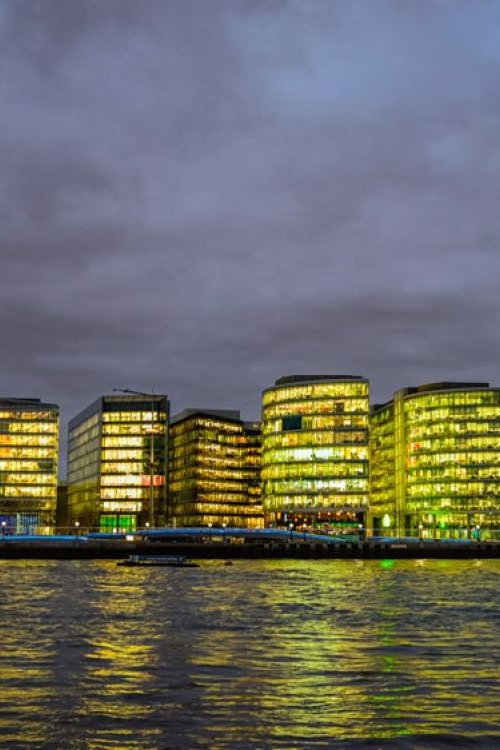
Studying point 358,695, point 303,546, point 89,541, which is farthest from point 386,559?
point 358,695

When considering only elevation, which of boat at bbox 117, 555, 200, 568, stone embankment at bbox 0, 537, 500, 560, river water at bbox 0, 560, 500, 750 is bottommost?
river water at bbox 0, 560, 500, 750

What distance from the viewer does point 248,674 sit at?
3381cm

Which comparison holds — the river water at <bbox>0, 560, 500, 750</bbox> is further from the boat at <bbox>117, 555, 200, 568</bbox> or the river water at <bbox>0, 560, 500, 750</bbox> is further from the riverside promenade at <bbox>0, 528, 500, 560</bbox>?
the riverside promenade at <bbox>0, 528, 500, 560</bbox>

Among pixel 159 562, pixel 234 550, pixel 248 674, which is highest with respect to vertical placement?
pixel 234 550

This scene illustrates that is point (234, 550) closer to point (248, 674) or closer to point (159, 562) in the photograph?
point (159, 562)

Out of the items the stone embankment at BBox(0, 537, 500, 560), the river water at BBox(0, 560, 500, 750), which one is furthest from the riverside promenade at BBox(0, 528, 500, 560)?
the river water at BBox(0, 560, 500, 750)

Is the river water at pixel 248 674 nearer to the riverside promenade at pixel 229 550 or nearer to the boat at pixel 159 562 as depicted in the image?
the boat at pixel 159 562

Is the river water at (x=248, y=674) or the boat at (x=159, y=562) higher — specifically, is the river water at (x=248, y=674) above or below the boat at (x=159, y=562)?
below

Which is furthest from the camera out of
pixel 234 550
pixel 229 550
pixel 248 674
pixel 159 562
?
pixel 229 550

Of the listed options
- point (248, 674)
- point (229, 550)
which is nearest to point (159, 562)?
point (229, 550)

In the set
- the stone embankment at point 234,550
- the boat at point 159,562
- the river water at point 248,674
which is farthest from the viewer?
the stone embankment at point 234,550

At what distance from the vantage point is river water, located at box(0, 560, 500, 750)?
24594mm

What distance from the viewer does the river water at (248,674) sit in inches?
968

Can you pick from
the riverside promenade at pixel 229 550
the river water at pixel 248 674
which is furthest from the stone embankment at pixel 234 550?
the river water at pixel 248 674
